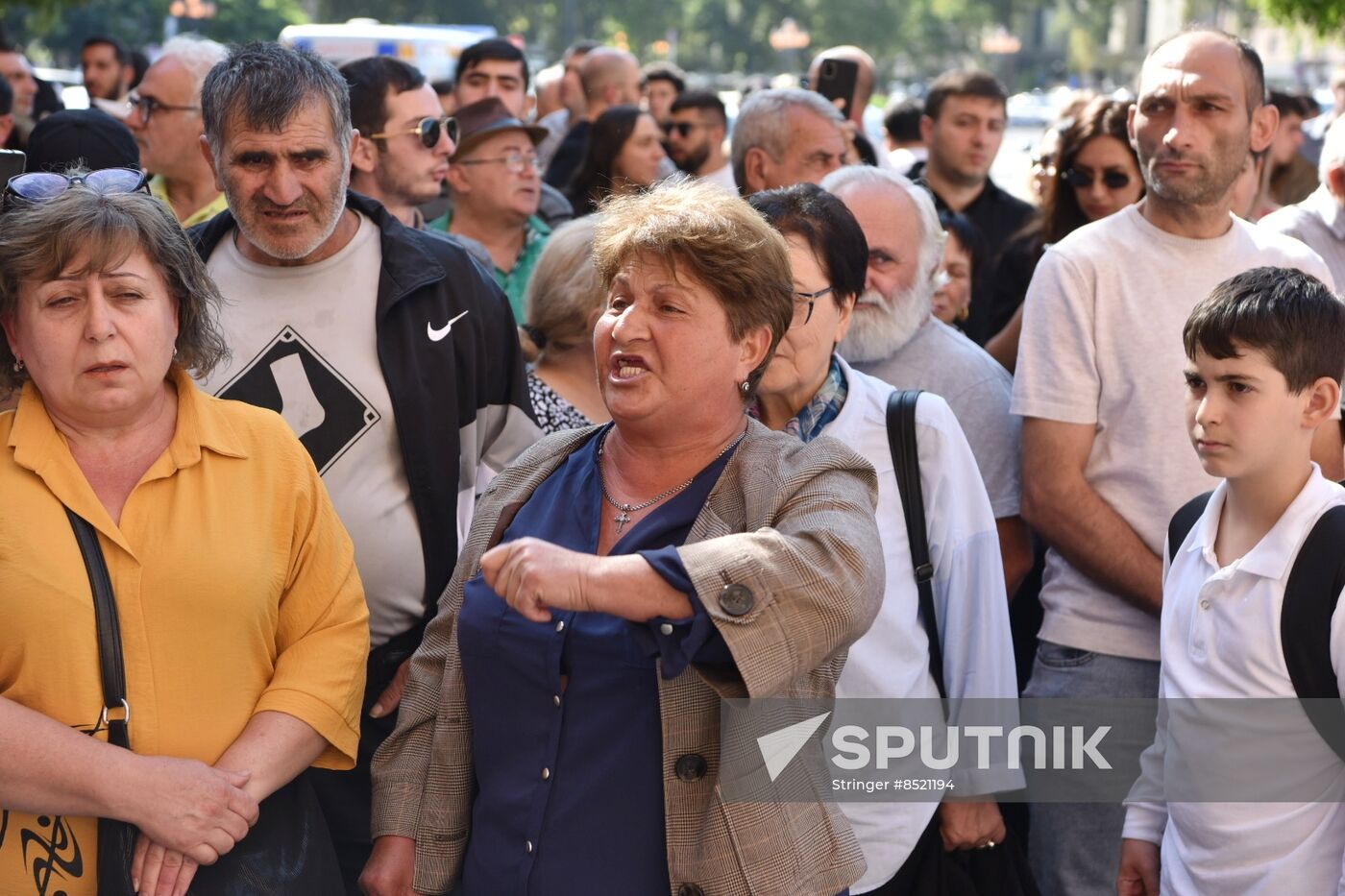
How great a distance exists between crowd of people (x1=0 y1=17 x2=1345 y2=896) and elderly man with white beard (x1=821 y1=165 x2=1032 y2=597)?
12 millimetres

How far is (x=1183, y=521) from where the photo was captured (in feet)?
10.9

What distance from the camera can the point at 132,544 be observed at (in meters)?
2.65

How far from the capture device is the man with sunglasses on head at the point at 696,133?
8.99 m

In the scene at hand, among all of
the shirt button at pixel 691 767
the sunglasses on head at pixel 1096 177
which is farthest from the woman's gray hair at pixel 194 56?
the shirt button at pixel 691 767

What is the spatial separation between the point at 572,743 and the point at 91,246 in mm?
1201

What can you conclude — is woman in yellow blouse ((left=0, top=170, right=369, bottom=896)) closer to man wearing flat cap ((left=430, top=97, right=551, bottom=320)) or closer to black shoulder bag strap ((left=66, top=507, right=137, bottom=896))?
black shoulder bag strap ((left=66, top=507, right=137, bottom=896))

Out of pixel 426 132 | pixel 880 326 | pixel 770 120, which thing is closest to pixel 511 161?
pixel 426 132

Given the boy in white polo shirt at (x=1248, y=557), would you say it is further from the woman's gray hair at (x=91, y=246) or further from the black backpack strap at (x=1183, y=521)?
the woman's gray hair at (x=91, y=246)

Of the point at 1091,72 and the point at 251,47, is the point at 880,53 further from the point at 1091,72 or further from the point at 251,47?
the point at 251,47

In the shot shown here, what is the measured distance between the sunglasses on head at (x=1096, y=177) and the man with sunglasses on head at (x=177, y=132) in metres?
3.03

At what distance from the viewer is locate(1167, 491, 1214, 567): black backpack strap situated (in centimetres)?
329

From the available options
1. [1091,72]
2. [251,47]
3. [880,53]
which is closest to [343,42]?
[251,47]

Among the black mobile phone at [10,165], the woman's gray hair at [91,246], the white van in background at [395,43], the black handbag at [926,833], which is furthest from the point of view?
the white van in background at [395,43]

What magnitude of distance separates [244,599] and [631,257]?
910 millimetres
